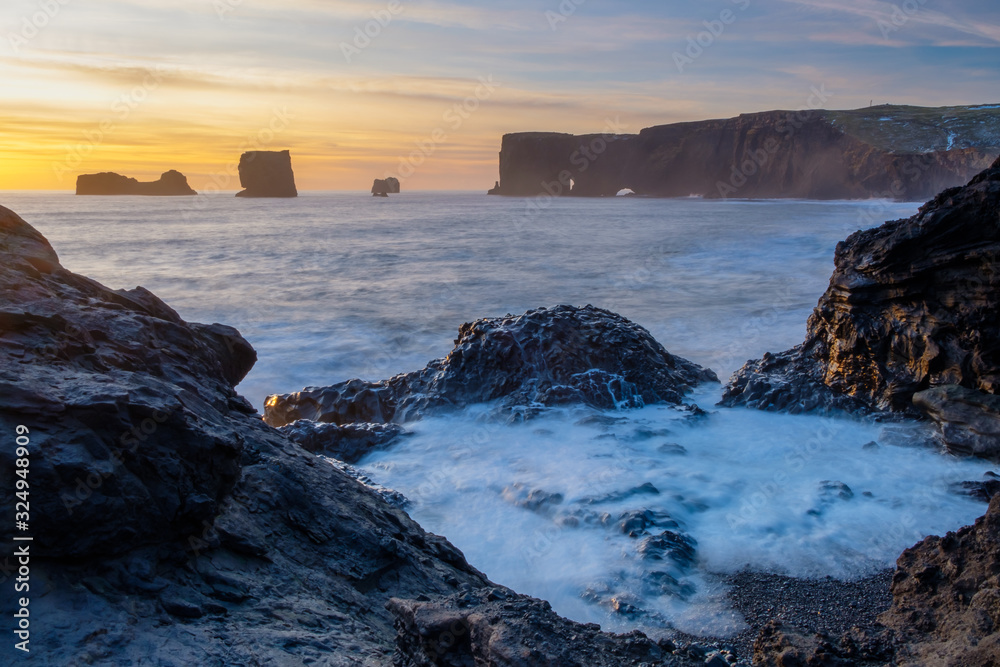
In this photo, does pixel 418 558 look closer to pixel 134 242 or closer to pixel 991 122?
pixel 134 242

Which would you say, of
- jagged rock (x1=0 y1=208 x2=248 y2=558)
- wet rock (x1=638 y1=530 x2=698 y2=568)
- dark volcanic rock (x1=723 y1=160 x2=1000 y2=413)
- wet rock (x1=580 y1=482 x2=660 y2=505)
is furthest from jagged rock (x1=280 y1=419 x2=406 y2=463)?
dark volcanic rock (x1=723 y1=160 x2=1000 y2=413)

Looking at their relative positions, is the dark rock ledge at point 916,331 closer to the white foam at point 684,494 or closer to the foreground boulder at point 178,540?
the white foam at point 684,494

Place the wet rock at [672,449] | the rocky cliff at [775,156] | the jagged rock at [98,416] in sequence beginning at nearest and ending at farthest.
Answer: the jagged rock at [98,416]
the wet rock at [672,449]
the rocky cliff at [775,156]

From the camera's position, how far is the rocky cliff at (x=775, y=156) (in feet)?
223

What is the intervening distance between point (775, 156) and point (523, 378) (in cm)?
8832

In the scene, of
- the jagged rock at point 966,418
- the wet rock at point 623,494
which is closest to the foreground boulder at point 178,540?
the wet rock at point 623,494

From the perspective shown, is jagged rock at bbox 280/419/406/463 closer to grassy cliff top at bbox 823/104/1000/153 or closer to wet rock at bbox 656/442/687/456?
wet rock at bbox 656/442/687/456

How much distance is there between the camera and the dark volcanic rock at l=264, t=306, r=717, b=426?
8852 millimetres

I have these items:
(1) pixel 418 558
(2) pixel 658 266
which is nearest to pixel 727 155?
(2) pixel 658 266

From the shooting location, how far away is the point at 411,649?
2711mm

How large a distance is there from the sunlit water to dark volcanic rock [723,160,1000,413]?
67cm

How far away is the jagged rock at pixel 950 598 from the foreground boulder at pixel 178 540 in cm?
128

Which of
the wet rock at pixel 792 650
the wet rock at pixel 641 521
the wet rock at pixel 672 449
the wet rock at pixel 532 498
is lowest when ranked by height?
the wet rock at pixel 532 498

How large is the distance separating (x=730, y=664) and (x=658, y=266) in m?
23.3
